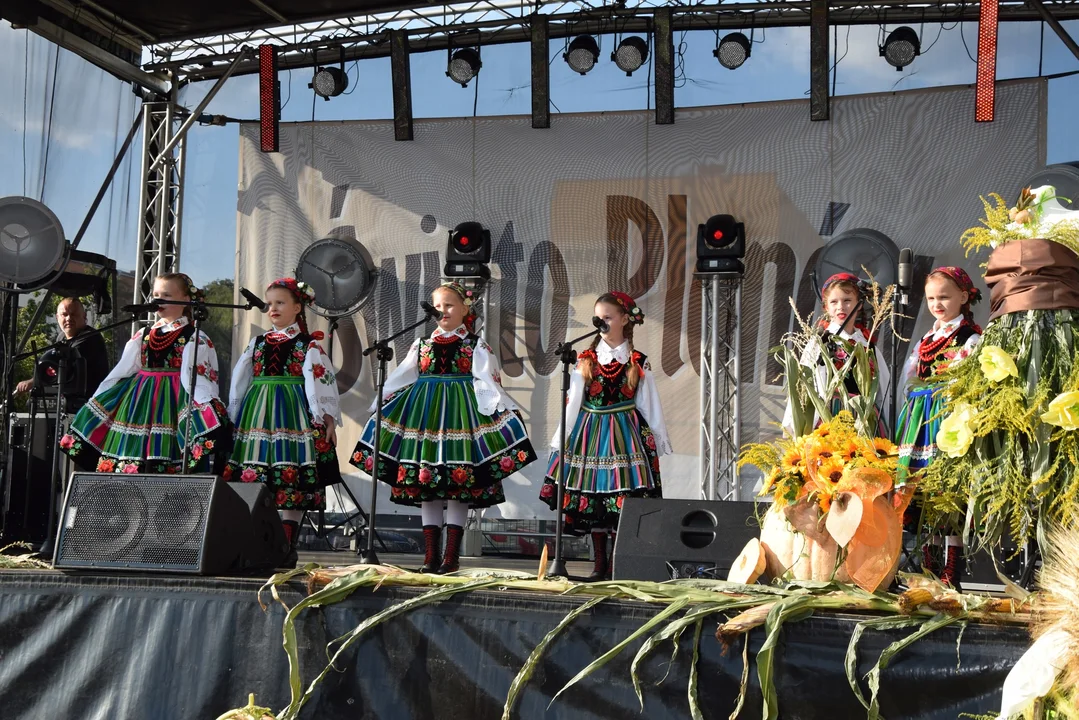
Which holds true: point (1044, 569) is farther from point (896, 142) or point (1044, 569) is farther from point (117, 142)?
point (117, 142)

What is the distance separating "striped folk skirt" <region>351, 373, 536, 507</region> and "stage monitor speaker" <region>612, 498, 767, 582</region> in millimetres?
1927

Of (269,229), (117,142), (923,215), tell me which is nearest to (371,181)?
(269,229)

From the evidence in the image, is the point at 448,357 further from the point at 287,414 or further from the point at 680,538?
the point at 680,538

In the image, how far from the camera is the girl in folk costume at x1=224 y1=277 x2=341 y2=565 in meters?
4.75

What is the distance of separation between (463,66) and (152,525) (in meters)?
5.13

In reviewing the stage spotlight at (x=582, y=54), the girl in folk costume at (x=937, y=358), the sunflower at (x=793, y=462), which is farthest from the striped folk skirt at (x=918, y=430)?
the stage spotlight at (x=582, y=54)

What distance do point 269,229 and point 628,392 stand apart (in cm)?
358

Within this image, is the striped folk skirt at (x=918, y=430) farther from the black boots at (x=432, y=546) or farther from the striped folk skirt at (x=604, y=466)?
the black boots at (x=432, y=546)

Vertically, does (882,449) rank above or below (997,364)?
below

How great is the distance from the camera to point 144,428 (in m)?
4.86

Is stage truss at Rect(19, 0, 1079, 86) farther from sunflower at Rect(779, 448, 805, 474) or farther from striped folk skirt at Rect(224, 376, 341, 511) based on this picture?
sunflower at Rect(779, 448, 805, 474)

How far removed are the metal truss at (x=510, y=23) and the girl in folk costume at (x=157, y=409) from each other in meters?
2.70

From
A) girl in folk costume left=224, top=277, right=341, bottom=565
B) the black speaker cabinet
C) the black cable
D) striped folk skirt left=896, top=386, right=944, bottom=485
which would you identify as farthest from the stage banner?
striped folk skirt left=896, top=386, right=944, bottom=485

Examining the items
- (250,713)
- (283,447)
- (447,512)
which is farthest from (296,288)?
(250,713)
